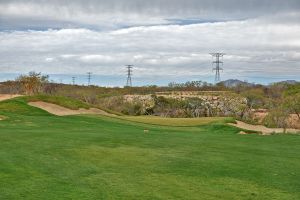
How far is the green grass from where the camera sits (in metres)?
10.6

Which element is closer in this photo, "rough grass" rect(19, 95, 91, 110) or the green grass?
the green grass

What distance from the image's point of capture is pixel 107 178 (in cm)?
1191

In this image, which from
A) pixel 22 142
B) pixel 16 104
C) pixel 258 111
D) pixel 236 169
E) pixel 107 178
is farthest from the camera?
pixel 258 111

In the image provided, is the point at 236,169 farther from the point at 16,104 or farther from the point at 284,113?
the point at 284,113

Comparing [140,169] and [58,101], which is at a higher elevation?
[58,101]

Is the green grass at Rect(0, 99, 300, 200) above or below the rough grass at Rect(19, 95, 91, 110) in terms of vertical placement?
below

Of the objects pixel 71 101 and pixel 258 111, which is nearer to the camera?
pixel 71 101

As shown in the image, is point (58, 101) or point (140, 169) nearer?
point (140, 169)

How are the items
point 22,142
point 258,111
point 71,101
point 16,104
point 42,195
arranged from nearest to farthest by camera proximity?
point 42,195
point 22,142
point 16,104
point 71,101
point 258,111

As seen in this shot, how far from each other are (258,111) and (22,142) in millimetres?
79060

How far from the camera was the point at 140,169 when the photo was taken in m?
13.4

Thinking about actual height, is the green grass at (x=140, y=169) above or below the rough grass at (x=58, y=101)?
below

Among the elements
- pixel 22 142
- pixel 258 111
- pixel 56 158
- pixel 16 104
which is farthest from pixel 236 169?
pixel 258 111

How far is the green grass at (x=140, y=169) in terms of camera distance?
34.8 feet
